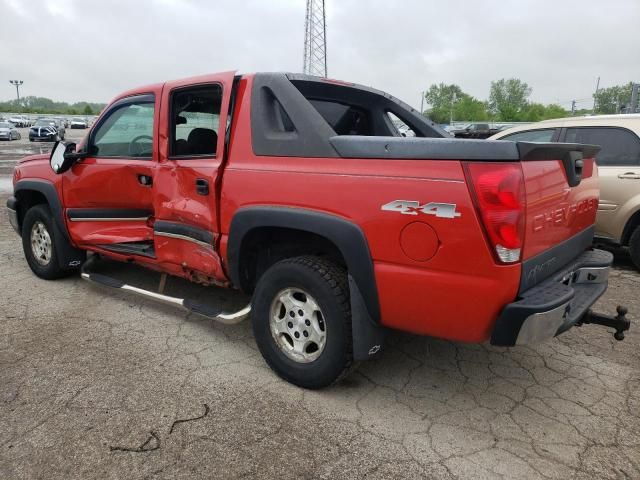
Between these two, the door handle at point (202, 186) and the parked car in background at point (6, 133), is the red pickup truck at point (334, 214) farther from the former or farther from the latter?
the parked car in background at point (6, 133)

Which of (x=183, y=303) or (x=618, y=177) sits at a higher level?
(x=618, y=177)

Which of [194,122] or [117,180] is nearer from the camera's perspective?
[194,122]

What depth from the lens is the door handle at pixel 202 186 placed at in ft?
10.3

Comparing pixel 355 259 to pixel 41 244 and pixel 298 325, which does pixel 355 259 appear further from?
pixel 41 244

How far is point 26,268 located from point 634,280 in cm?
648

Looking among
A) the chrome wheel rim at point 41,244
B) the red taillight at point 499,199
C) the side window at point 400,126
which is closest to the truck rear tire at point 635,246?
the side window at point 400,126

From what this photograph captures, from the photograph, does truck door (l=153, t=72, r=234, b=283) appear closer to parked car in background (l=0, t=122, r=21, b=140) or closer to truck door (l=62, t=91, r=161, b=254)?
truck door (l=62, t=91, r=161, b=254)

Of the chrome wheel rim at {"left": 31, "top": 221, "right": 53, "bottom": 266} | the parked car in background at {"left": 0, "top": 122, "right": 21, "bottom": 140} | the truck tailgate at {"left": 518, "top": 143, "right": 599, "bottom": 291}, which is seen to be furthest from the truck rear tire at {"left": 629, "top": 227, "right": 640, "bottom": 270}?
Result: the parked car in background at {"left": 0, "top": 122, "right": 21, "bottom": 140}

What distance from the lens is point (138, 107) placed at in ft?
12.7

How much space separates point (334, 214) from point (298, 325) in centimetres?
73

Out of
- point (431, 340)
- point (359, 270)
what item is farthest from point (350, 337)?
point (431, 340)

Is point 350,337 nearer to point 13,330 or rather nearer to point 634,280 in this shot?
point 13,330

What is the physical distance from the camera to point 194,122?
11.8ft

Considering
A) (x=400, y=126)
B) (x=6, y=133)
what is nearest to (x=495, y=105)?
(x=6, y=133)
